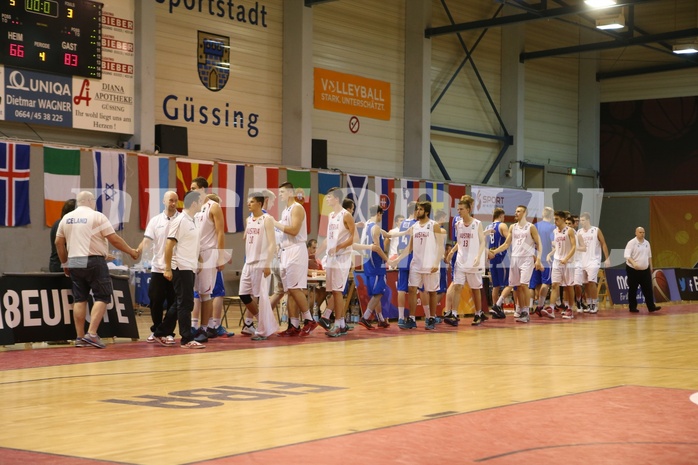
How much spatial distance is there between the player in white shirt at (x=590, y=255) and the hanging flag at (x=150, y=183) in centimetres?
861

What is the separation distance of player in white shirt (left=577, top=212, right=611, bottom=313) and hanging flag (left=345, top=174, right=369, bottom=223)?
5687 mm

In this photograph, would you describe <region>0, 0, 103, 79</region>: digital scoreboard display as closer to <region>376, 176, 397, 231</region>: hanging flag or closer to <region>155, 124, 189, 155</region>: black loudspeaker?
<region>155, 124, 189, 155</region>: black loudspeaker

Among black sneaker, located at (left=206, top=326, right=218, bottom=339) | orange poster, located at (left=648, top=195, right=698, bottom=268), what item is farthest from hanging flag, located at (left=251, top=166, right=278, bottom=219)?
orange poster, located at (left=648, top=195, right=698, bottom=268)

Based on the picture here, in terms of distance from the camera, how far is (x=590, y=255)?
20.0m

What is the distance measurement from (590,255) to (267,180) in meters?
7.28

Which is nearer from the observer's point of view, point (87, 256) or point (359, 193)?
point (87, 256)

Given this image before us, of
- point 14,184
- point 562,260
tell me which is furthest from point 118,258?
point 562,260

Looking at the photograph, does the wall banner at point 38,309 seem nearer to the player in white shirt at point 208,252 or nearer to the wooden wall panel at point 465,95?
the player in white shirt at point 208,252

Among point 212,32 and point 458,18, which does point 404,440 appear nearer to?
point 212,32

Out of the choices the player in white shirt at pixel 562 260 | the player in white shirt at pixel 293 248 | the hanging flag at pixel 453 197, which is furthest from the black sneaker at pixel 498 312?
the hanging flag at pixel 453 197

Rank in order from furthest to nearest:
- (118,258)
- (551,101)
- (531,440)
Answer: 1. (551,101)
2. (118,258)
3. (531,440)

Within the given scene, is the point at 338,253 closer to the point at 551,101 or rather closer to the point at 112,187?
the point at 112,187

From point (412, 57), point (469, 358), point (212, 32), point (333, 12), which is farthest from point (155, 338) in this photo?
point (412, 57)

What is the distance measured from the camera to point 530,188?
105 ft
